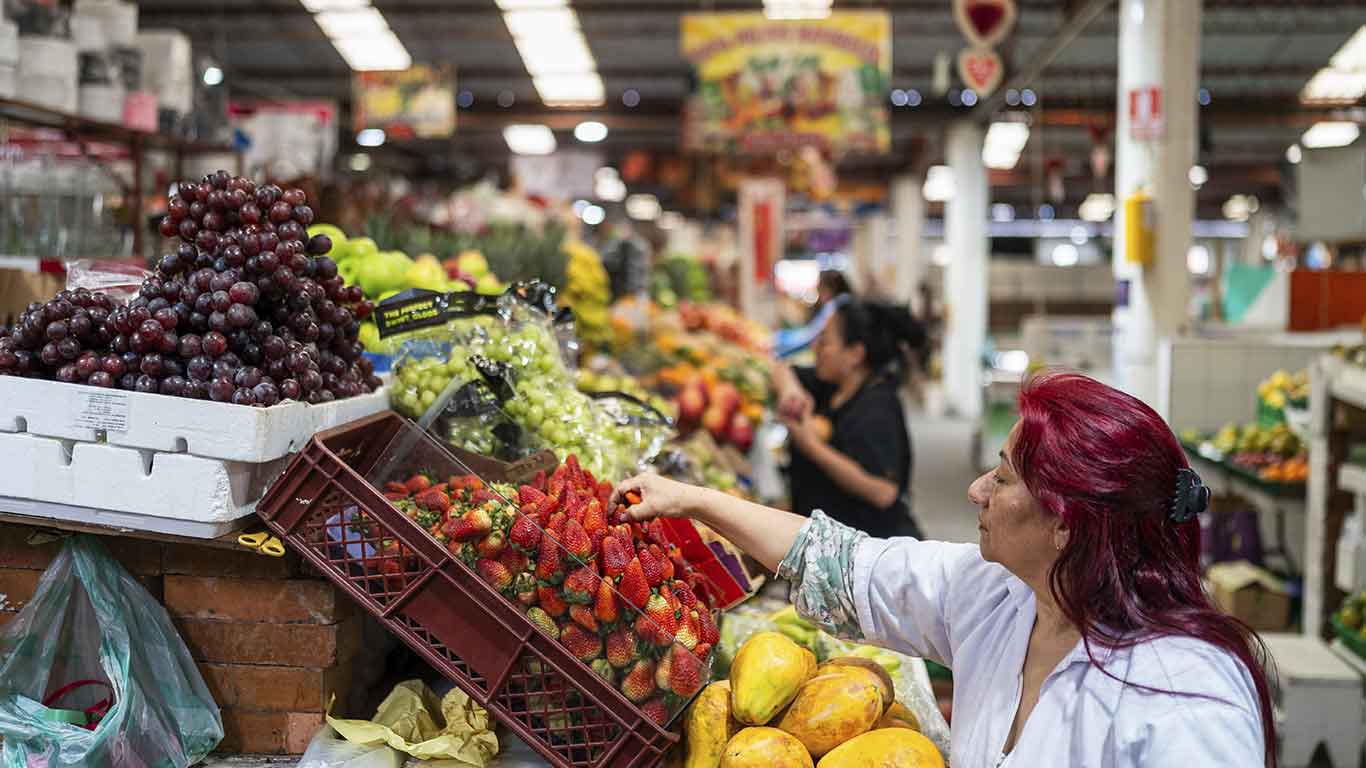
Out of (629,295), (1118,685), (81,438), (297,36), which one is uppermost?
(297,36)

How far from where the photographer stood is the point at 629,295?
818 cm

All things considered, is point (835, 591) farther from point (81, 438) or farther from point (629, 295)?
point (629, 295)

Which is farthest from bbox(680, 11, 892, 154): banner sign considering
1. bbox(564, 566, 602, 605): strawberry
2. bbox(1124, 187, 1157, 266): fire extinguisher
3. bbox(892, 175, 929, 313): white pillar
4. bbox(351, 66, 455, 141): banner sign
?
bbox(892, 175, 929, 313): white pillar

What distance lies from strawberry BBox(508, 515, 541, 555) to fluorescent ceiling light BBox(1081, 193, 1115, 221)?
27379 millimetres

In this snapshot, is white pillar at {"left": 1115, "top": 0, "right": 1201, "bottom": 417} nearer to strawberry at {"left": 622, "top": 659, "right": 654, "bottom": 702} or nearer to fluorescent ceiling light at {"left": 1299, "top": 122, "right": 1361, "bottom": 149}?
strawberry at {"left": 622, "top": 659, "right": 654, "bottom": 702}

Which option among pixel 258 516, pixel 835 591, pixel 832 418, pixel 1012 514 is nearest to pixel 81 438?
pixel 258 516

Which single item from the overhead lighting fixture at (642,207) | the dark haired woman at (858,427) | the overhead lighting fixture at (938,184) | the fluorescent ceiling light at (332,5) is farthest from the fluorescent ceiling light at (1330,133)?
the overhead lighting fixture at (642,207)

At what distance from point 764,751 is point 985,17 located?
7.18 m

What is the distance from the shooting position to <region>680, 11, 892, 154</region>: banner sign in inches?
343

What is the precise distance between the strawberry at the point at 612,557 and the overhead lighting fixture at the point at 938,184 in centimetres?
1578

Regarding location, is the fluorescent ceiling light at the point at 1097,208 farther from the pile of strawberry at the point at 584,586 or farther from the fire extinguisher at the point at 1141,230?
the pile of strawberry at the point at 584,586

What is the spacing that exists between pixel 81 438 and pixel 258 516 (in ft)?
0.97

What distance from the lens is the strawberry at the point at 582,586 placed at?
70.3 inches

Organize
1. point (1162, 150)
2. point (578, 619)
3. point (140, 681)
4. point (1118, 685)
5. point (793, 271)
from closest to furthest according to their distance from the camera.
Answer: point (1118, 685)
point (578, 619)
point (140, 681)
point (1162, 150)
point (793, 271)
